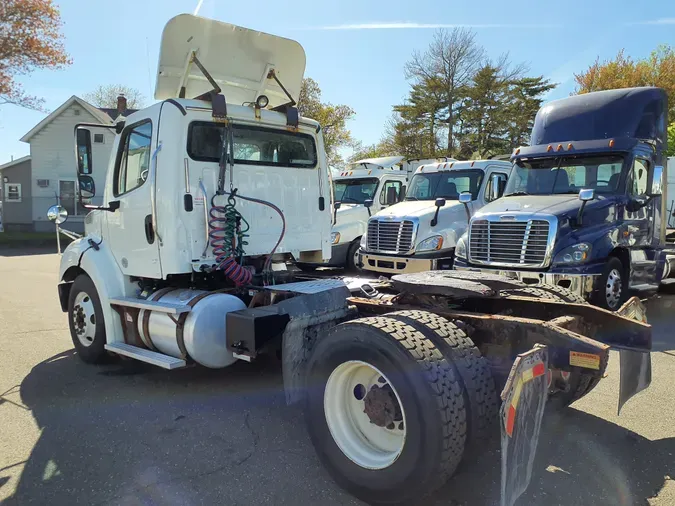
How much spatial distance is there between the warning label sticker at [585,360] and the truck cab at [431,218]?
6.61 meters

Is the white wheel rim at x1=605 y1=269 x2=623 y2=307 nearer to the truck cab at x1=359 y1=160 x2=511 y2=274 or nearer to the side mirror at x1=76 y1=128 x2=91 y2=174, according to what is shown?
the truck cab at x1=359 y1=160 x2=511 y2=274

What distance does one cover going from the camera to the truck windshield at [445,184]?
10696 millimetres

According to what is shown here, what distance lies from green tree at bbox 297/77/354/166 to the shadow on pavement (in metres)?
30.9

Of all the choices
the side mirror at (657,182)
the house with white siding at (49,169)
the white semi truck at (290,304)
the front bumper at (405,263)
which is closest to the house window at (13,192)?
the house with white siding at (49,169)

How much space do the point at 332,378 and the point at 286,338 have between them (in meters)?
0.57

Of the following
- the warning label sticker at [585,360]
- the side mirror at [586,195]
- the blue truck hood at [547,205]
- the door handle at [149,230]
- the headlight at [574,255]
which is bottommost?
the warning label sticker at [585,360]

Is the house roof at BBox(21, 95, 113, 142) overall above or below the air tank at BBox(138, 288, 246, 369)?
above

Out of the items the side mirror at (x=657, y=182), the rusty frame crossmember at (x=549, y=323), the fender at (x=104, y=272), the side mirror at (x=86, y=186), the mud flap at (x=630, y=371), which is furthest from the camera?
the side mirror at (x=657, y=182)

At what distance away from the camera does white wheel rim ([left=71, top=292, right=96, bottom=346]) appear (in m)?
5.76

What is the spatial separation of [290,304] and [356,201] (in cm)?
900

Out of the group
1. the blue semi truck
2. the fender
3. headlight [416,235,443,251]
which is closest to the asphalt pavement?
the fender

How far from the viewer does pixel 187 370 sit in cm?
576

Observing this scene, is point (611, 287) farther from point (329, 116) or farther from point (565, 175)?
point (329, 116)

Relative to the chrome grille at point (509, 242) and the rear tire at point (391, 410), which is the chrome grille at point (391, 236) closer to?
the chrome grille at point (509, 242)
